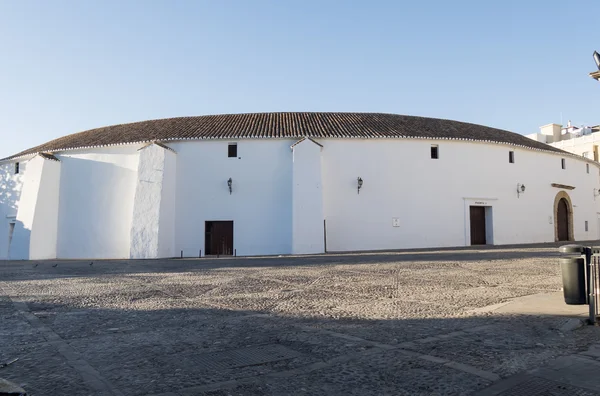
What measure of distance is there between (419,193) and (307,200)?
5.99m

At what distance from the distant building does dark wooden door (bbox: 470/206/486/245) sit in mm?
22740

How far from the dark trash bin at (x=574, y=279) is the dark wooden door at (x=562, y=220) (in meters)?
24.0

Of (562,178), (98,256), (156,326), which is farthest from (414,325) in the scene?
(562,178)

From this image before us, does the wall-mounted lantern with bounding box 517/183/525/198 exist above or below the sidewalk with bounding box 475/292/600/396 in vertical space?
above

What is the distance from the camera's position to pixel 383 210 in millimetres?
21656

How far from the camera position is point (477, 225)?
23.6 metres

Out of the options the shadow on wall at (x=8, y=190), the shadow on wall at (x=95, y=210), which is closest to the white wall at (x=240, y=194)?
the shadow on wall at (x=95, y=210)

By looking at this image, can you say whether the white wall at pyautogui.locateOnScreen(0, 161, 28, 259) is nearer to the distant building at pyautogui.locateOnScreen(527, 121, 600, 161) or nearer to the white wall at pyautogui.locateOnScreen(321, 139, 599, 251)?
the white wall at pyautogui.locateOnScreen(321, 139, 599, 251)

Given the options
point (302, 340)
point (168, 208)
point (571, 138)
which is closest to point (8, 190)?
point (168, 208)

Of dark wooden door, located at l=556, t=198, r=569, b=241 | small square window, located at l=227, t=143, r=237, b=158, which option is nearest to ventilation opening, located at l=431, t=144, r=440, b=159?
dark wooden door, located at l=556, t=198, r=569, b=241

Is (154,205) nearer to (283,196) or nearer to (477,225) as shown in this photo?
(283,196)

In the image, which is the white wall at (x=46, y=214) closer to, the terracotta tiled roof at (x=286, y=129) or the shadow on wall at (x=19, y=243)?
the shadow on wall at (x=19, y=243)

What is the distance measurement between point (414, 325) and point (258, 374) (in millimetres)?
2320

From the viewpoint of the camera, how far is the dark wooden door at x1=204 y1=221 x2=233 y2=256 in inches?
824
